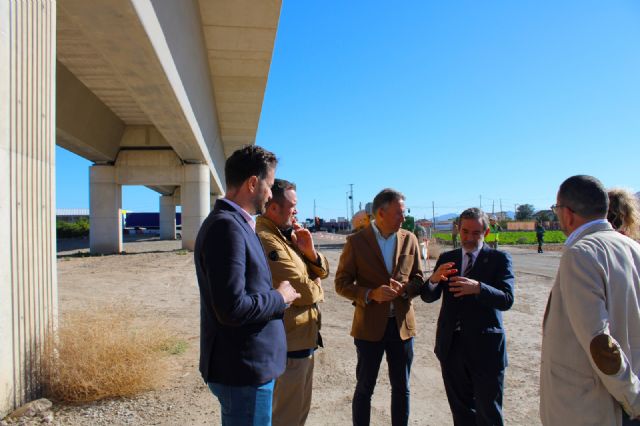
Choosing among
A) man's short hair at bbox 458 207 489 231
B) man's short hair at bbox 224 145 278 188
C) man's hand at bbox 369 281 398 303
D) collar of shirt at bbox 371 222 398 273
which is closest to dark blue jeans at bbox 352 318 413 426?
man's hand at bbox 369 281 398 303

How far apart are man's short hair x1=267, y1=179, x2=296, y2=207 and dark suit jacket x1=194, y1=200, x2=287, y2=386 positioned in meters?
0.98

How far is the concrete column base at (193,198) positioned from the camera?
74.6ft

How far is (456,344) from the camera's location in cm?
331

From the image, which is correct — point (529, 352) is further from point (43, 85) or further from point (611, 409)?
point (43, 85)

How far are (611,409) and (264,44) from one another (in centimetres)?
1189

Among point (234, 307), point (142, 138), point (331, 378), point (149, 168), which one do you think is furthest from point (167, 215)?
point (234, 307)

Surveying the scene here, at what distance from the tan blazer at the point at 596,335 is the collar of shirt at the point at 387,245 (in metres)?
1.65

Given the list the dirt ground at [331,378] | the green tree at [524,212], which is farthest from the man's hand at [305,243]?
the green tree at [524,212]

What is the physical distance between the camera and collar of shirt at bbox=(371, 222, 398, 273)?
3.75 m

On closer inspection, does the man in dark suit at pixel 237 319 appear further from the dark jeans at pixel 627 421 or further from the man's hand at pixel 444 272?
the dark jeans at pixel 627 421

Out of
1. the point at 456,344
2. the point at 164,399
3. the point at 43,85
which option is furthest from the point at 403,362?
the point at 43,85

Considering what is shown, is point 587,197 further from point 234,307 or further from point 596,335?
point 234,307

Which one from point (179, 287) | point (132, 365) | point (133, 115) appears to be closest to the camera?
point (132, 365)

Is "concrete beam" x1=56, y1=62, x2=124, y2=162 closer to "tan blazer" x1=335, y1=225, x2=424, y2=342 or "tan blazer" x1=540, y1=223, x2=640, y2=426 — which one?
"tan blazer" x1=335, y1=225, x2=424, y2=342
